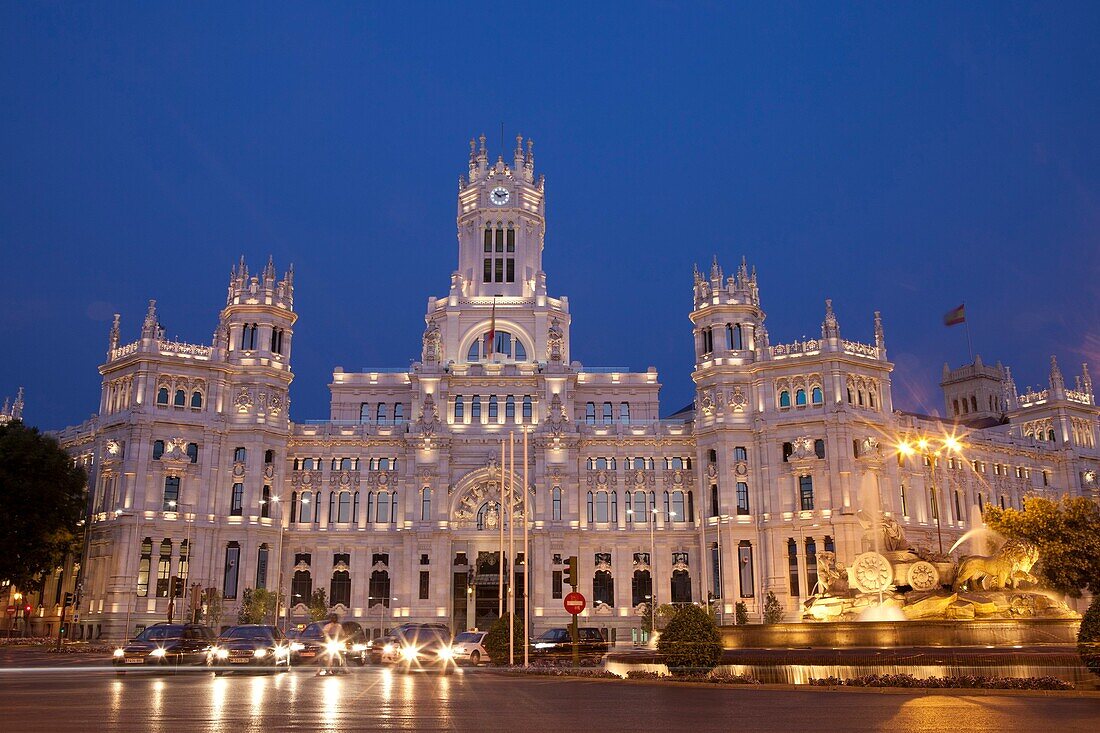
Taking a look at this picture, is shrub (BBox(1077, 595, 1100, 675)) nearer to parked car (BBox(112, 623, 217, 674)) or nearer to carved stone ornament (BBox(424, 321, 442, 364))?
parked car (BBox(112, 623, 217, 674))

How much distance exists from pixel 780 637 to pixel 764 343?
53.5 meters

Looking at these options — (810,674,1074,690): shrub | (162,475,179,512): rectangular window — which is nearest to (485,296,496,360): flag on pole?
(162,475,179,512): rectangular window

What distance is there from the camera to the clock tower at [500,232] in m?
110

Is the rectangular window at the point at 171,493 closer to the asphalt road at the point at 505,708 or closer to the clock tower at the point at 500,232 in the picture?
the clock tower at the point at 500,232

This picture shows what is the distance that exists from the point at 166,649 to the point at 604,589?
2272 inches

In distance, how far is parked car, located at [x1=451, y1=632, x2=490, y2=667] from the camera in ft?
149

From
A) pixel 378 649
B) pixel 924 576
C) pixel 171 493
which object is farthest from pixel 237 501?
pixel 924 576

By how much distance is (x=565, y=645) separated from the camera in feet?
155

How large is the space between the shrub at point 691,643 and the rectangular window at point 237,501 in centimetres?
6403

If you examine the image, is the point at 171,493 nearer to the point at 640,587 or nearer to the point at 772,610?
the point at 640,587

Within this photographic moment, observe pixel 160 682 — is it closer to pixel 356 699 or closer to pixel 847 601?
pixel 356 699

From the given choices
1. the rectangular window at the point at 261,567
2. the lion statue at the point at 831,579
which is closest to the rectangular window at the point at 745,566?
A: the lion statue at the point at 831,579

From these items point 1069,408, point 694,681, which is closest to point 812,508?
point 1069,408

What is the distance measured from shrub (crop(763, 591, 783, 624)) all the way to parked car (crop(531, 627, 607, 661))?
3142 centimetres
